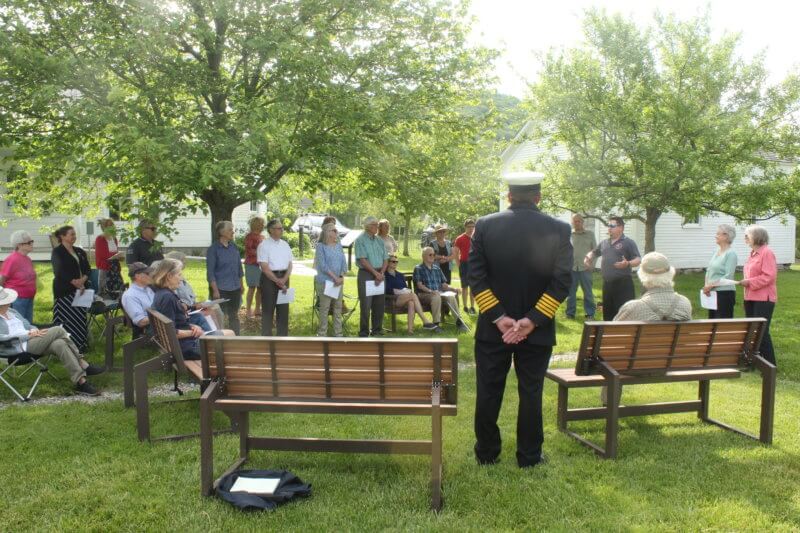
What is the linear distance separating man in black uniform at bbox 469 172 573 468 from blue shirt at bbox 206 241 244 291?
222 inches

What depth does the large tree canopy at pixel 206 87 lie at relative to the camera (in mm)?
8516

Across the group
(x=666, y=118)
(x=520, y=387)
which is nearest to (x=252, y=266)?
(x=520, y=387)

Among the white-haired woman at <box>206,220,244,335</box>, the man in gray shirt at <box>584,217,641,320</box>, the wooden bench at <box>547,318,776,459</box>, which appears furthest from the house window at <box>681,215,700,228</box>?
the wooden bench at <box>547,318,776,459</box>

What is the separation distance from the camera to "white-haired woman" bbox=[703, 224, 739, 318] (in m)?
8.53

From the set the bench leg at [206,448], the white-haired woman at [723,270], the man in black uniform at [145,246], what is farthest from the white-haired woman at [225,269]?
the white-haired woman at [723,270]

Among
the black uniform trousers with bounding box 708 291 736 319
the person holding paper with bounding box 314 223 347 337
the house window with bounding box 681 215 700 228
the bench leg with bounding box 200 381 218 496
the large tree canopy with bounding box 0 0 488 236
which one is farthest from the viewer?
the house window with bounding box 681 215 700 228

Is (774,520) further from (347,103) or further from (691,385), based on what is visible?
(347,103)

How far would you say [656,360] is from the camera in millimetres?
5449

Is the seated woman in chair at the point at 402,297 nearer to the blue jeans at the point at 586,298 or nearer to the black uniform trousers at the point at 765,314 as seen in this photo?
the blue jeans at the point at 586,298

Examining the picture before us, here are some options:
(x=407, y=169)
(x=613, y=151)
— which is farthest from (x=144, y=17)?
(x=613, y=151)

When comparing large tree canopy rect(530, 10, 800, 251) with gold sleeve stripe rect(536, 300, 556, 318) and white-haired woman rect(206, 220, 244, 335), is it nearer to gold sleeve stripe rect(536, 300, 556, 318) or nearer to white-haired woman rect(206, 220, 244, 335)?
white-haired woman rect(206, 220, 244, 335)

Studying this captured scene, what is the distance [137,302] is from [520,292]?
4.57m

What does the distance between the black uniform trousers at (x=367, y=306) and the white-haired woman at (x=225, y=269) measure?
1.92m

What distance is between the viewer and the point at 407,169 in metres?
11.9
